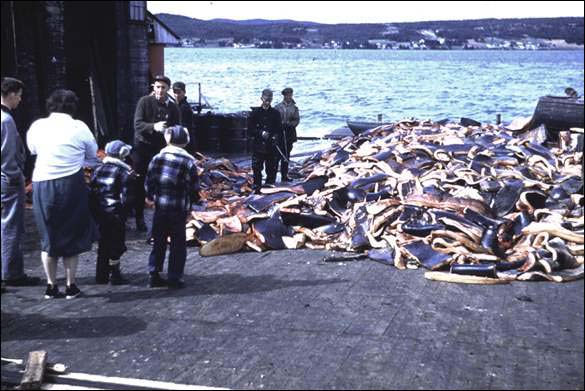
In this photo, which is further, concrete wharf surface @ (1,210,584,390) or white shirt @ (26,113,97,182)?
white shirt @ (26,113,97,182)

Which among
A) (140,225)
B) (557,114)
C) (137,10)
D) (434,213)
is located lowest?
(140,225)

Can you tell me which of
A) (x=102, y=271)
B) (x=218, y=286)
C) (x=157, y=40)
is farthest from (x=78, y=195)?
(x=157, y=40)

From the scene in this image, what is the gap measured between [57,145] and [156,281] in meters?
1.80

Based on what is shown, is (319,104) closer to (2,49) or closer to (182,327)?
(2,49)

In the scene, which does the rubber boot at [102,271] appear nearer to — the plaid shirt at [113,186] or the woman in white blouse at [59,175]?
the plaid shirt at [113,186]

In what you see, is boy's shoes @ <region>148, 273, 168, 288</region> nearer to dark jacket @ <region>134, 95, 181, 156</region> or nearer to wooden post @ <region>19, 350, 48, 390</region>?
wooden post @ <region>19, 350, 48, 390</region>

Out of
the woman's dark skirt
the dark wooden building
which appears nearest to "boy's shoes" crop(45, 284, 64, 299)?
the woman's dark skirt

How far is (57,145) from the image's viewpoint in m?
6.89

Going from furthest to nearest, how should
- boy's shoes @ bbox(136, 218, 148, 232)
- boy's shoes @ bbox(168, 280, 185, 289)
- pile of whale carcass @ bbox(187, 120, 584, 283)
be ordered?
boy's shoes @ bbox(136, 218, 148, 232) < pile of whale carcass @ bbox(187, 120, 584, 283) < boy's shoes @ bbox(168, 280, 185, 289)

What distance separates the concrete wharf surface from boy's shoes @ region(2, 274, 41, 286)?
0.16 m

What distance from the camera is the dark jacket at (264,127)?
1337 centimetres

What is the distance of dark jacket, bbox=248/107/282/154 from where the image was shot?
13367 mm

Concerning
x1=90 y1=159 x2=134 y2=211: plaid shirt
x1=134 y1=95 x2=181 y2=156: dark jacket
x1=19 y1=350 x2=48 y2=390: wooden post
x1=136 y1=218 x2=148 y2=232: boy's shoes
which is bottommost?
x1=136 y1=218 x2=148 y2=232: boy's shoes

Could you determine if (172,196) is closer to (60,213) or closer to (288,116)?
(60,213)
